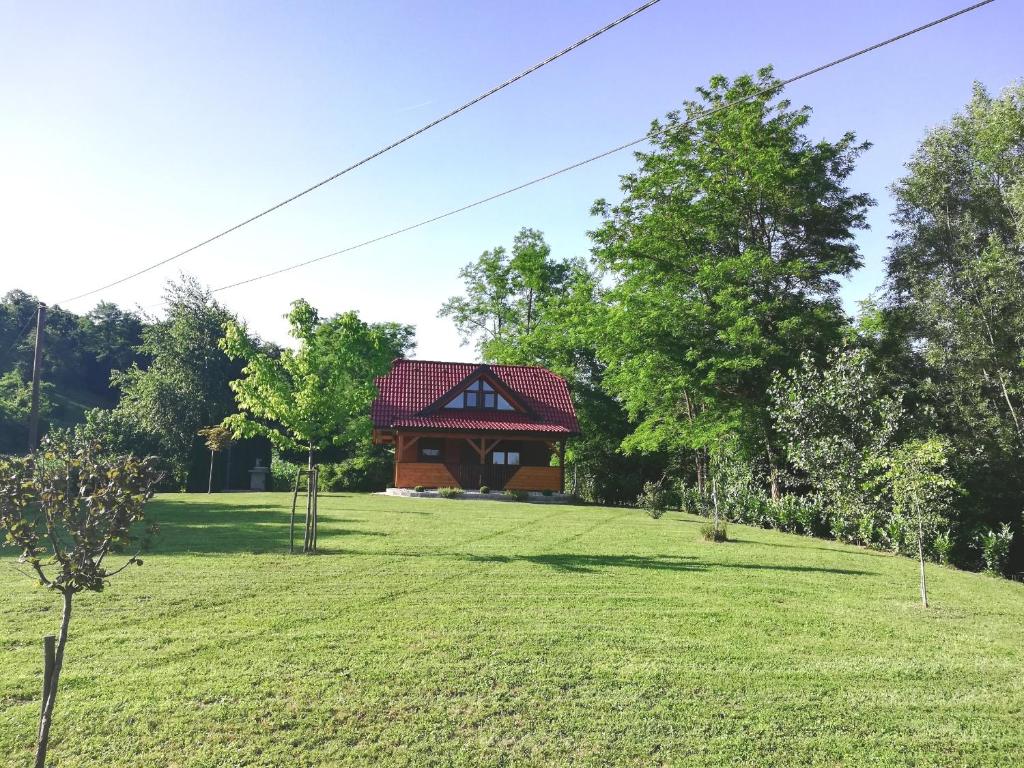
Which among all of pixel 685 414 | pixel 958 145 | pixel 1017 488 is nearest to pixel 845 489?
pixel 1017 488

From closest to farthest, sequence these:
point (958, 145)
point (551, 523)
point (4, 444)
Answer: point (551, 523) < point (958, 145) < point (4, 444)

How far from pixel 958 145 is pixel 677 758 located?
3475cm

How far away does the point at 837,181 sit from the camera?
2458 cm

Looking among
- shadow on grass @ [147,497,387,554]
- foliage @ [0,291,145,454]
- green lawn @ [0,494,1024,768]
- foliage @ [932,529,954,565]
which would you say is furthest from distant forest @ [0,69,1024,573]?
foliage @ [0,291,145,454]

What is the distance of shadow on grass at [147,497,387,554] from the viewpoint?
13070 mm

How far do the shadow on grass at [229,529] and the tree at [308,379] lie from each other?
1.56 metres

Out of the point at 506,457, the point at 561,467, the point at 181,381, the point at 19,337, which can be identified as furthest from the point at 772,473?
the point at 19,337

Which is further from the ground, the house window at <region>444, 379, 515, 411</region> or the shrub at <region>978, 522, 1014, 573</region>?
the house window at <region>444, 379, 515, 411</region>

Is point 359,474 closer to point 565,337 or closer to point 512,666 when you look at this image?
point 565,337

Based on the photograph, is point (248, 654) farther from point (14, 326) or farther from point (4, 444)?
point (14, 326)

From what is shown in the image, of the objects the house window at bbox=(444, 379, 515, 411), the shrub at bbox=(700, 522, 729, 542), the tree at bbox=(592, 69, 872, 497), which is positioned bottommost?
the shrub at bbox=(700, 522, 729, 542)

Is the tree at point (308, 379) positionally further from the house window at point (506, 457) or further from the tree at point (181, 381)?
the tree at point (181, 381)

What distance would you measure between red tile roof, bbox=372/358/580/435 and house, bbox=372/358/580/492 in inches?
1.8

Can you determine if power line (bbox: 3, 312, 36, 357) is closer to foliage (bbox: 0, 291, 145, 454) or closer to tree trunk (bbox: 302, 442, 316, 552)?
foliage (bbox: 0, 291, 145, 454)
